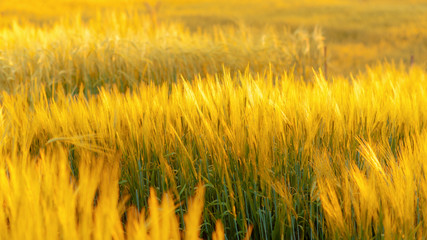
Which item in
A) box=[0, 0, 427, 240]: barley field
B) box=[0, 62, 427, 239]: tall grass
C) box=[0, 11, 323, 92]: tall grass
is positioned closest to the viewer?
box=[0, 0, 427, 240]: barley field

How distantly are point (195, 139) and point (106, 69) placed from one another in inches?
82.1

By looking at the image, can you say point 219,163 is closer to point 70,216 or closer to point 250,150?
point 250,150

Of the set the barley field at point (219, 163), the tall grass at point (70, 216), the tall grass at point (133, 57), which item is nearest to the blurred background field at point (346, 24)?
the tall grass at point (133, 57)

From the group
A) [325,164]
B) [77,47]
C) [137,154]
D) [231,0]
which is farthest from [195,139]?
[231,0]

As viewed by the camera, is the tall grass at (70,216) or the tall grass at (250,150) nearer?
the tall grass at (70,216)

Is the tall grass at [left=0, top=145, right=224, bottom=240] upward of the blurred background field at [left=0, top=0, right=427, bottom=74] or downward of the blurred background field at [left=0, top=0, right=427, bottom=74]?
downward

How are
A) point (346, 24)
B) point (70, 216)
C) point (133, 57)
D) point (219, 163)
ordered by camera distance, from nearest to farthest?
point (70, 216) → point (219, 163) → point (133, 57) → point (346, 24)

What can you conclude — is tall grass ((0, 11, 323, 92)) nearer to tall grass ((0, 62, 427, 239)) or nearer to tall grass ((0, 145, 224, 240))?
tall grass ((0, 62, 427, 239))

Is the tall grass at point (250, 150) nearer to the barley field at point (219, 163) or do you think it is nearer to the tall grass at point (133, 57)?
the barley field at point (219, 163)

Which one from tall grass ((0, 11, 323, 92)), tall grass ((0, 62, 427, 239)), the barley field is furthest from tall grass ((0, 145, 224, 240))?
tall grass ((0, 11, 323, 92))

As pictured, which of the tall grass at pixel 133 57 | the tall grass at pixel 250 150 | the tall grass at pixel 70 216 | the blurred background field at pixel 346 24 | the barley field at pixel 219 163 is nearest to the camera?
the tall grass at pixel 70 216

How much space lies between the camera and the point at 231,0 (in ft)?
80.9

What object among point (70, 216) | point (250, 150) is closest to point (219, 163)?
point (250, 150)

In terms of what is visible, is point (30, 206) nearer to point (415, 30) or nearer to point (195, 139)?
point (195, 139)
